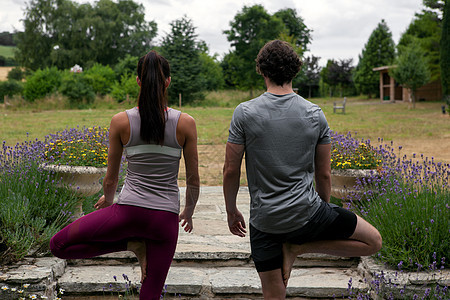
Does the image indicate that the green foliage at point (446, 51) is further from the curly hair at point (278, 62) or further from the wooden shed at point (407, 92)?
the curly hair at point (278, 62)

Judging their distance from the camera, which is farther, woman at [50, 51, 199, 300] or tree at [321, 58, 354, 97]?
tree at [321, 58, 354, 97]

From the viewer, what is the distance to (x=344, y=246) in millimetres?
2346

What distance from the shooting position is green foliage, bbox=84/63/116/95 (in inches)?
1503

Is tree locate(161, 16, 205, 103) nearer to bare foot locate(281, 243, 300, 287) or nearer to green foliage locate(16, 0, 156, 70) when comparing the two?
green foliage locate(16, 0, 156, 70)

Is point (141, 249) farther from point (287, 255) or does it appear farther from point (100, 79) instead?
point (100, 79)

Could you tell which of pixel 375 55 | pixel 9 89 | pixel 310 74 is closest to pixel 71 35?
pixel 9 89

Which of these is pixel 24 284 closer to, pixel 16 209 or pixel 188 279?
pixel 16 209

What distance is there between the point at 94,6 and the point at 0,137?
46.2 meters

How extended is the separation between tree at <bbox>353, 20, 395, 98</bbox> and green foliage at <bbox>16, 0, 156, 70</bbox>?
26.7 metres

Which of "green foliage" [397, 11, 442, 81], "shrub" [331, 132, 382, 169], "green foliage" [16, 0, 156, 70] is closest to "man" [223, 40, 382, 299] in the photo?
"shrub" [331, 132, 382, 169]

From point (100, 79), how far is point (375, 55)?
2797 cm

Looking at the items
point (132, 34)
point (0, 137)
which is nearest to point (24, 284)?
point (0, 137)

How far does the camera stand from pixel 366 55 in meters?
49.8

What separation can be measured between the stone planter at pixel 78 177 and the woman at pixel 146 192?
7.34ft
